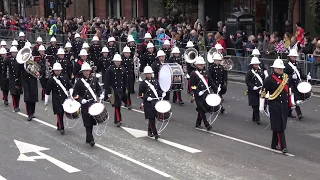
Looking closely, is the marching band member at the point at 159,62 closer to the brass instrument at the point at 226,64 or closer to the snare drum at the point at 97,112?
the brass instrument at the point at 226,64

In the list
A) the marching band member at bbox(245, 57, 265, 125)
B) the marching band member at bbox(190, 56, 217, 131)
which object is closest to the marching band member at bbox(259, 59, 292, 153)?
the marching band member at bbox(190, 56, 217, 131)

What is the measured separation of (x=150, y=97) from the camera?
15.0 metres

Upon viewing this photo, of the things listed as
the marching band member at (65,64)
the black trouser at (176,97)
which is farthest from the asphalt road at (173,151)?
the marching band member at (65,64)

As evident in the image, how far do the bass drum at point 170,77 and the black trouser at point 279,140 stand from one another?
361cm

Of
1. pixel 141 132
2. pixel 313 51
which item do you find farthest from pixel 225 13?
pixel 141 132

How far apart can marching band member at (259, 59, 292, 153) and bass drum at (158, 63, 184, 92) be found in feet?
11.2

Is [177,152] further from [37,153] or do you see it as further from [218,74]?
[218,74]

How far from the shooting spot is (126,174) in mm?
11828

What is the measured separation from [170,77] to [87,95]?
10.2 feet

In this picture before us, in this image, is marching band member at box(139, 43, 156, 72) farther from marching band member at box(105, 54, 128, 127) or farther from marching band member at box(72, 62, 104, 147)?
marching band member at box(72, 62, 104, 147)

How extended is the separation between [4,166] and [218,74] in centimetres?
734

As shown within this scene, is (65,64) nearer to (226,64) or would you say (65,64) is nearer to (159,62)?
(159,62)

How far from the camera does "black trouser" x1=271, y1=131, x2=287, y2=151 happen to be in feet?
43.6

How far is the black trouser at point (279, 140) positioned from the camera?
1330cm
